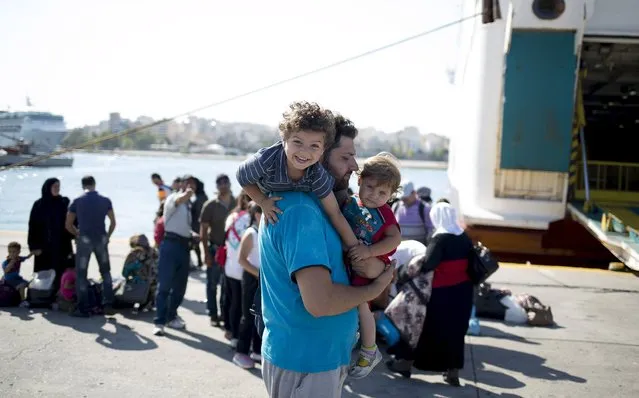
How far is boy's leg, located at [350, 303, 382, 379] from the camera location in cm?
283

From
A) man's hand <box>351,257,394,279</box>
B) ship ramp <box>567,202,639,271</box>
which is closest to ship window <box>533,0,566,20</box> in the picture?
ship ramp <box>567,202,639,271</box>

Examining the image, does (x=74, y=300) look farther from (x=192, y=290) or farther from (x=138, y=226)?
(x=138, y=226)

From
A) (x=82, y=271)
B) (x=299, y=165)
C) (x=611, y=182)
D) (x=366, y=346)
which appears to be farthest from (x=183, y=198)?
(x=611, y=182)

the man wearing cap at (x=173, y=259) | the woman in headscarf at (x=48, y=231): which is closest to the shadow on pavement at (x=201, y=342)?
the man wearing cap at (x=173, y=259)

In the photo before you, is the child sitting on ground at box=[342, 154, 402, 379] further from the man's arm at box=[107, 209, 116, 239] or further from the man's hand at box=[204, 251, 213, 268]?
the man's arm at box=[107, 209, 116, 239]

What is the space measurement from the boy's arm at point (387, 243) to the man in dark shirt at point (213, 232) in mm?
4762

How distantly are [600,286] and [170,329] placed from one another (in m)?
6.35

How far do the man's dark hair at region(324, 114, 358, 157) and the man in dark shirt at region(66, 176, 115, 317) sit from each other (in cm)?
514

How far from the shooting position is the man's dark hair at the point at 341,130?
A: 259 cm

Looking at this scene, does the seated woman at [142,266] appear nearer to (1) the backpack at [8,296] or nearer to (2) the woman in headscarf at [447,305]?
(1) the backpack at [8,296]

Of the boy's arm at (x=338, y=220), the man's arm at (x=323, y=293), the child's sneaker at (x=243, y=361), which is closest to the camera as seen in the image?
the man's arm at (x=323, y=293)

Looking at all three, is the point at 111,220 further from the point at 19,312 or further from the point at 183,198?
the point at 19,312

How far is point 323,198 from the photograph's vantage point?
2.38 m

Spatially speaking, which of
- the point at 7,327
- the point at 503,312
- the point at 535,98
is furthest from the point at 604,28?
the point at 7,327
